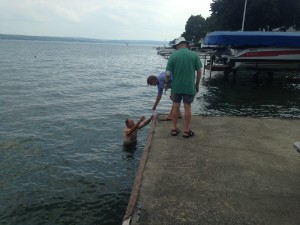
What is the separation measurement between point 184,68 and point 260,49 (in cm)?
1658

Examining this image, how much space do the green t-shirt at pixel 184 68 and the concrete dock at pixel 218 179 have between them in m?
1.14

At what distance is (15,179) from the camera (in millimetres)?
7941

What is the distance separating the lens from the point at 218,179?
17.5ft

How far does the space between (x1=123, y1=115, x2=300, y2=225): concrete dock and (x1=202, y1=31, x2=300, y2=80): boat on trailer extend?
13882 millimetres

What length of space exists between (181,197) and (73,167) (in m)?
4.68

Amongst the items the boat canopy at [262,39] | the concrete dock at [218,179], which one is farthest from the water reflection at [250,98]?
the concrete dock at [218,179]

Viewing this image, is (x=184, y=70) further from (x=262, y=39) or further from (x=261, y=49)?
(x=261, y=49)

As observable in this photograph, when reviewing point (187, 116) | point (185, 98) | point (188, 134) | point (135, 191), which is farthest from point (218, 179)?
point (185, 98)

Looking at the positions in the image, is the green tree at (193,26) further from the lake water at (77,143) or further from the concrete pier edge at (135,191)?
the concrete pier edge at (135,191)

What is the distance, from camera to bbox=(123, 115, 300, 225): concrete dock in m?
4.30

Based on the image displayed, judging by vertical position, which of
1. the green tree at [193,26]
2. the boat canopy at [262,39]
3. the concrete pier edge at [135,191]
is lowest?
the concrete pier edge at [135,191]

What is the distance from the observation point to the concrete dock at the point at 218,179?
4.30 m

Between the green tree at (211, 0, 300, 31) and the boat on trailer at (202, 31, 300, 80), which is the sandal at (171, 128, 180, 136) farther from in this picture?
the green tree at (211, 0, 300, 31)

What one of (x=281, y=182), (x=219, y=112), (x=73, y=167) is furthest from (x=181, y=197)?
(x=219, y=112)
